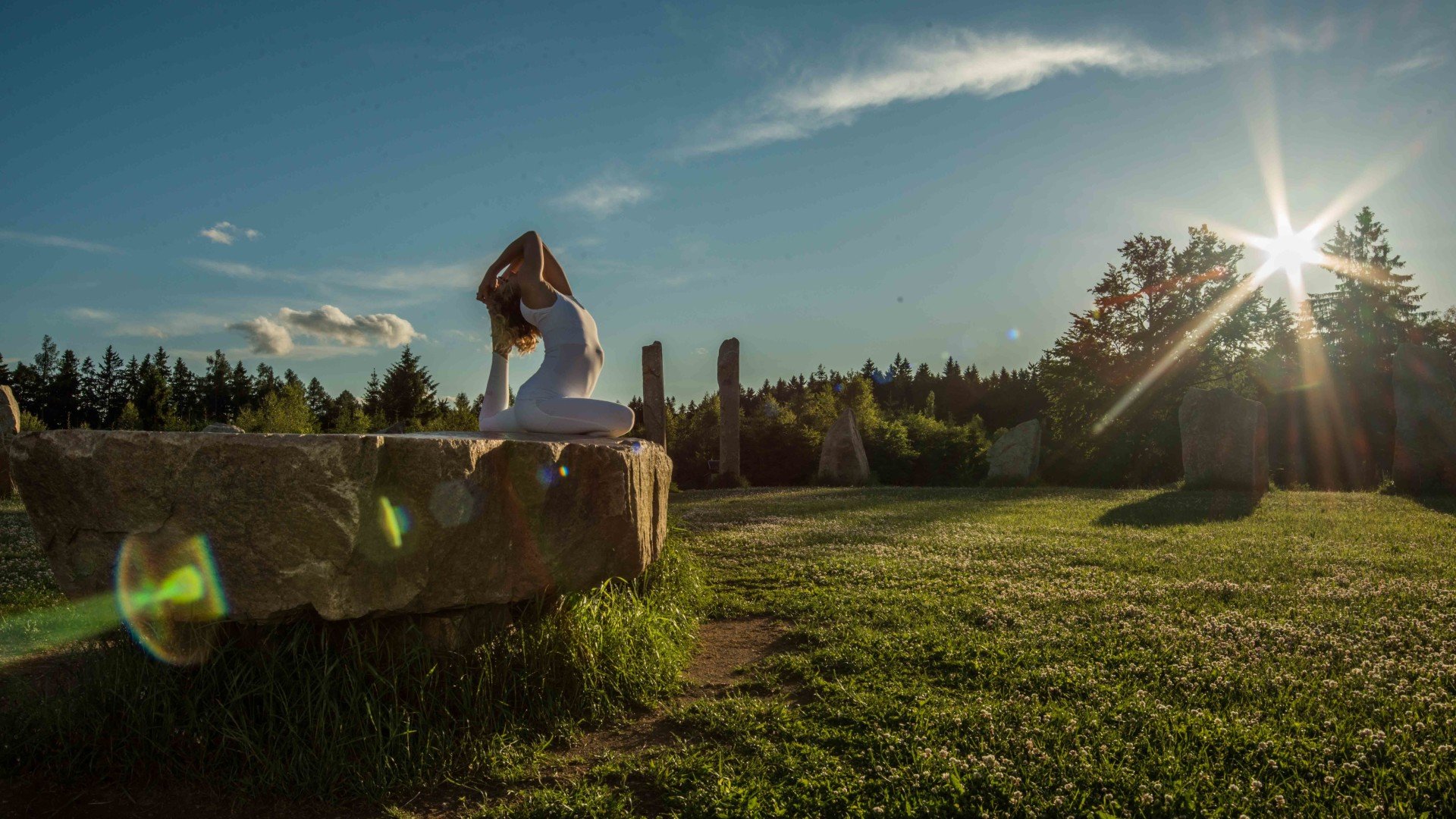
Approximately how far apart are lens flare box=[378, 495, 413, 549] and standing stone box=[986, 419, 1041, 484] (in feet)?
72.2

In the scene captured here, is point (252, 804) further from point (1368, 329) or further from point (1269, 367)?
point (1368, 329)

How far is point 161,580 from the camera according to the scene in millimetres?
3898

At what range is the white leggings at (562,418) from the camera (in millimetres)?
6262

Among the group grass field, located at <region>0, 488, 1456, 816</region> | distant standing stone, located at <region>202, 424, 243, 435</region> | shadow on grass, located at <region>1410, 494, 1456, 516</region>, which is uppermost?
distant standing stone, located at <region>202, 424, 243, 435</region>

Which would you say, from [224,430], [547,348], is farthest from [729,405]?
[224,430]

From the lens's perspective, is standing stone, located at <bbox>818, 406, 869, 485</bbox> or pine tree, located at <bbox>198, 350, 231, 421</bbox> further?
pine tree, located at <bbox>198, 350, 231, 421</bbox>

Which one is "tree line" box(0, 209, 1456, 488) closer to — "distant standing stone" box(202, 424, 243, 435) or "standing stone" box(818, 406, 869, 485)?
"standing stone" box(818, 406, 869, 485)

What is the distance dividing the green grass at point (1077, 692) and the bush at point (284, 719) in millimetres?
659

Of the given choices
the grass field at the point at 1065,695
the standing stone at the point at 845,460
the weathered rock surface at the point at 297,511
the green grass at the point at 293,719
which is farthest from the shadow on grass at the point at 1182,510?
the weathered rock surface at the point at 297,511

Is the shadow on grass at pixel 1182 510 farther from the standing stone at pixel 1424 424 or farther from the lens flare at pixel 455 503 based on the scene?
the lens flare at pixel 455 503

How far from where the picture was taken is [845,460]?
22594 millimetres

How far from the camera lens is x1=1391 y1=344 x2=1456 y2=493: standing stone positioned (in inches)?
635

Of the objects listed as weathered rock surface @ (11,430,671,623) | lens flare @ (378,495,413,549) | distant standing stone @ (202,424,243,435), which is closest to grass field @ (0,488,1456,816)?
weathered rock surface @ (11,430,671,623)

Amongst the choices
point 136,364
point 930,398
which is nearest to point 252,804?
point 930,398
